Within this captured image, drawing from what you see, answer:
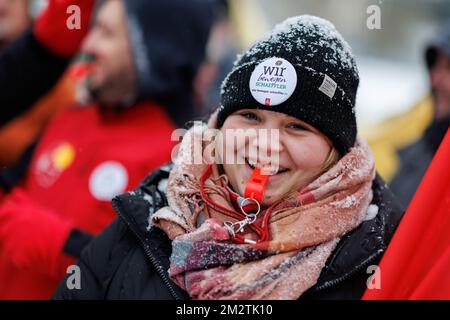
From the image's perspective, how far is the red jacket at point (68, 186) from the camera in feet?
7.73

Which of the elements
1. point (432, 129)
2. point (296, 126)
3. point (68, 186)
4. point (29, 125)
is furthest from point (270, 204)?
point (432, 129)

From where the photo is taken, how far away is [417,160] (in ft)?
11.0

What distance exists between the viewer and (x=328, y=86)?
1.66 metres

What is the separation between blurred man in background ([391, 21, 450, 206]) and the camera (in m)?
3.21

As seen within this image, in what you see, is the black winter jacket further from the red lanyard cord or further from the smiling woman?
the red lanyard cord

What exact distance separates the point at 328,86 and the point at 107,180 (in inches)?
43.5

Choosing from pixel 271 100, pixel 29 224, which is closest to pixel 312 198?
pixel 271 100

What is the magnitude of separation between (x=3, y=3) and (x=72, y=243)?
1.58 m

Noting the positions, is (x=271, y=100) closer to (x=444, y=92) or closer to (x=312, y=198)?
(x=312, y=198)

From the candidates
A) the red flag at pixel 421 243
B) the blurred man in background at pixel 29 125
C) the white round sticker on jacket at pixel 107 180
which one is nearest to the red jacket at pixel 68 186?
the white round sticker on jacket at pixel 107 180

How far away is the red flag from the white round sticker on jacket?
1219 mm

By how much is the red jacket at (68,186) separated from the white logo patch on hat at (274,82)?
3.00 ft

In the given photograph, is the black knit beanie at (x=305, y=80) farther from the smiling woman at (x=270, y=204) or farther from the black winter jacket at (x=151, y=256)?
the black winter jacket at (x=151, y=256)

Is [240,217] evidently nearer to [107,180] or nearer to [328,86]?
[328,86]
